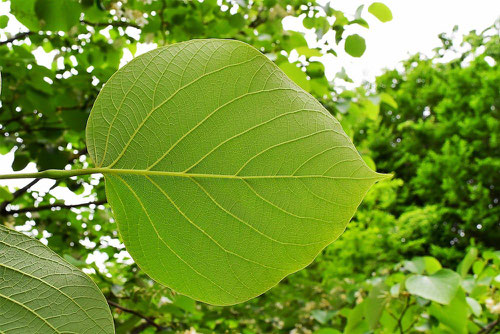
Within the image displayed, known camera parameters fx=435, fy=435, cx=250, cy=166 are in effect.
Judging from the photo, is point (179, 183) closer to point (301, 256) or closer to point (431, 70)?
point (301, 256)

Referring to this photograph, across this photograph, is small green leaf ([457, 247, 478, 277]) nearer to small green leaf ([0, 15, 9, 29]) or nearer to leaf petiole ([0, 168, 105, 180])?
leaf petiole ([0, 168, 105, 180])

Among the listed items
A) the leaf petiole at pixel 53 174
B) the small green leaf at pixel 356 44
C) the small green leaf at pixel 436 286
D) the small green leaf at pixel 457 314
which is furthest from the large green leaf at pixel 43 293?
the small green leaf at pixel 356 44

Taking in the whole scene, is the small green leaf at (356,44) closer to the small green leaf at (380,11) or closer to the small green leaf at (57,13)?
the small green leaf at (380,11)

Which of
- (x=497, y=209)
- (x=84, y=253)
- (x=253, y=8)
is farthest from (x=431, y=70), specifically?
(x=84, y=253)

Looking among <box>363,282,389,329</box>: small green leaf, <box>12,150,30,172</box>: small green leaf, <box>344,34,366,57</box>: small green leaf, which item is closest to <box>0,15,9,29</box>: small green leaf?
<box>12,150,30,172</box>: small green leaf

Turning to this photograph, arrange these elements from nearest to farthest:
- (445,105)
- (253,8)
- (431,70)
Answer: (253,8), (445,105), (431,70)

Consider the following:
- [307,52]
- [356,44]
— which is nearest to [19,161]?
[307,52]
